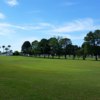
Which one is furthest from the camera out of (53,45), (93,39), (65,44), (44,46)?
(44,46)

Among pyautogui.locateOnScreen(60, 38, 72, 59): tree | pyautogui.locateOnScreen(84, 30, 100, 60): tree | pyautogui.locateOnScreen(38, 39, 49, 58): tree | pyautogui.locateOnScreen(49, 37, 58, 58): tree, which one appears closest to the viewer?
pyautogui.locateOnScreen(84, 30, 100, 60): tree

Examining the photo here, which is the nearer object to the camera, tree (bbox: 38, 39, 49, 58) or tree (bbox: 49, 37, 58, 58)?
tree (bbox: 49, 37, 58, 58)

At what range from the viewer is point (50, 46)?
182 m

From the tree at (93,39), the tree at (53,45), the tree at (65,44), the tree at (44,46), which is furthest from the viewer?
the tree at (44,46)

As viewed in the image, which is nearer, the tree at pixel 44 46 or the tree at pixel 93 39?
the tree at pixel 93 39

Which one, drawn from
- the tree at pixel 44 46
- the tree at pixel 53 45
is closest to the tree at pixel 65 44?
the tree at pixel 53 45

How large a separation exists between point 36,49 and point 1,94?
178363 millimetres

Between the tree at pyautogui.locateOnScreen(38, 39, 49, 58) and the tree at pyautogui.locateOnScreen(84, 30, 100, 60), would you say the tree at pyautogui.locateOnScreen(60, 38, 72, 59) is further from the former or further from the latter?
the tree at pyautogui.locateOnScreen(84, 30, 100, 60)

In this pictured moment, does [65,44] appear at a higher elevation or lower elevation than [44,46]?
higher

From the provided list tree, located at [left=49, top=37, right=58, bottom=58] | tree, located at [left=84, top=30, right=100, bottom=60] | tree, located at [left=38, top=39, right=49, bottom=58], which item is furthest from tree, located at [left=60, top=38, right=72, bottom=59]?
tree, located at [left=84, top=30, right=100, bottom=60]

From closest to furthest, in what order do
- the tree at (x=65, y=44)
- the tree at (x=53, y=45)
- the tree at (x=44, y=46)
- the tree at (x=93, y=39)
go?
the tree at (x=93, y=39) → the tree at (x=53, y=45) → the tree at (x=65, y=44) → the tree at (x=44, y=46)

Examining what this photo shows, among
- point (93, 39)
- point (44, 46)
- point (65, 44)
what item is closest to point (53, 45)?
point (65, 44)

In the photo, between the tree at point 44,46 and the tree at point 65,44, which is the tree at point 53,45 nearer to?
the tree at point 65,44

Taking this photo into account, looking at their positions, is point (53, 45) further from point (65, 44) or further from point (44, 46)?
point (44, 46)
